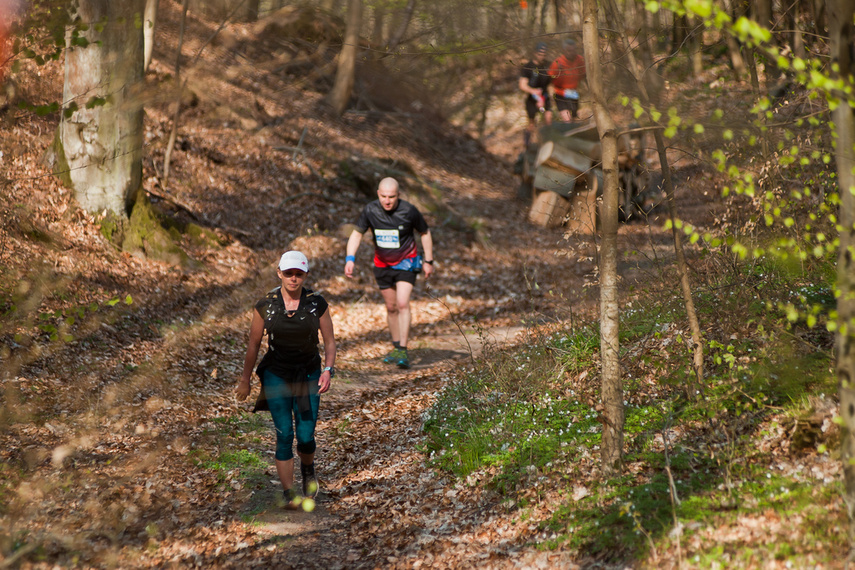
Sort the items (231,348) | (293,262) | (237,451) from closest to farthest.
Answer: (293,262) < (237,451) < (231,348)

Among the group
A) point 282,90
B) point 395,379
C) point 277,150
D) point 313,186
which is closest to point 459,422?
point 395,379

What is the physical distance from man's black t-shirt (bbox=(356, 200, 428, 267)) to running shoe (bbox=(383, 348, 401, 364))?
1.21 meters

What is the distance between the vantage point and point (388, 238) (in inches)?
359

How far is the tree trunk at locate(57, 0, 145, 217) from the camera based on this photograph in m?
9.55

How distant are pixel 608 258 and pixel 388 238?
4.63 metres

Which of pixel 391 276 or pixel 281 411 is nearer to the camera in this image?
pixel 281 411

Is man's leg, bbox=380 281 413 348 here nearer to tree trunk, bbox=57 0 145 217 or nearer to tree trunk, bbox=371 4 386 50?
tree trunk, bbox=57 0 145 217

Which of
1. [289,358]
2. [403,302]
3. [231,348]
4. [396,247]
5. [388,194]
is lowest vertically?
[231,348]

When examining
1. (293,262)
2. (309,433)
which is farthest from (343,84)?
(309,433)

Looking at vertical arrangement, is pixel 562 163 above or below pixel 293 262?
above

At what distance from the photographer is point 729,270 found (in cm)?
693

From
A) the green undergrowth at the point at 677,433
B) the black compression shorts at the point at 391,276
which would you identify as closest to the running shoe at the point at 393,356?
the black compression shorts at the point at 391,276

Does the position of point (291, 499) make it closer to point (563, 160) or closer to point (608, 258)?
point (608, 258)

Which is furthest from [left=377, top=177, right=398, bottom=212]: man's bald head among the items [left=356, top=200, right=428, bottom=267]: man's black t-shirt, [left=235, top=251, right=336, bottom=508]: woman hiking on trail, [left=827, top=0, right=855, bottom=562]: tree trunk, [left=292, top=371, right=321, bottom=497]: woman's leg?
[left=827, top=0, right=855, bottom=562]: tree trunk
